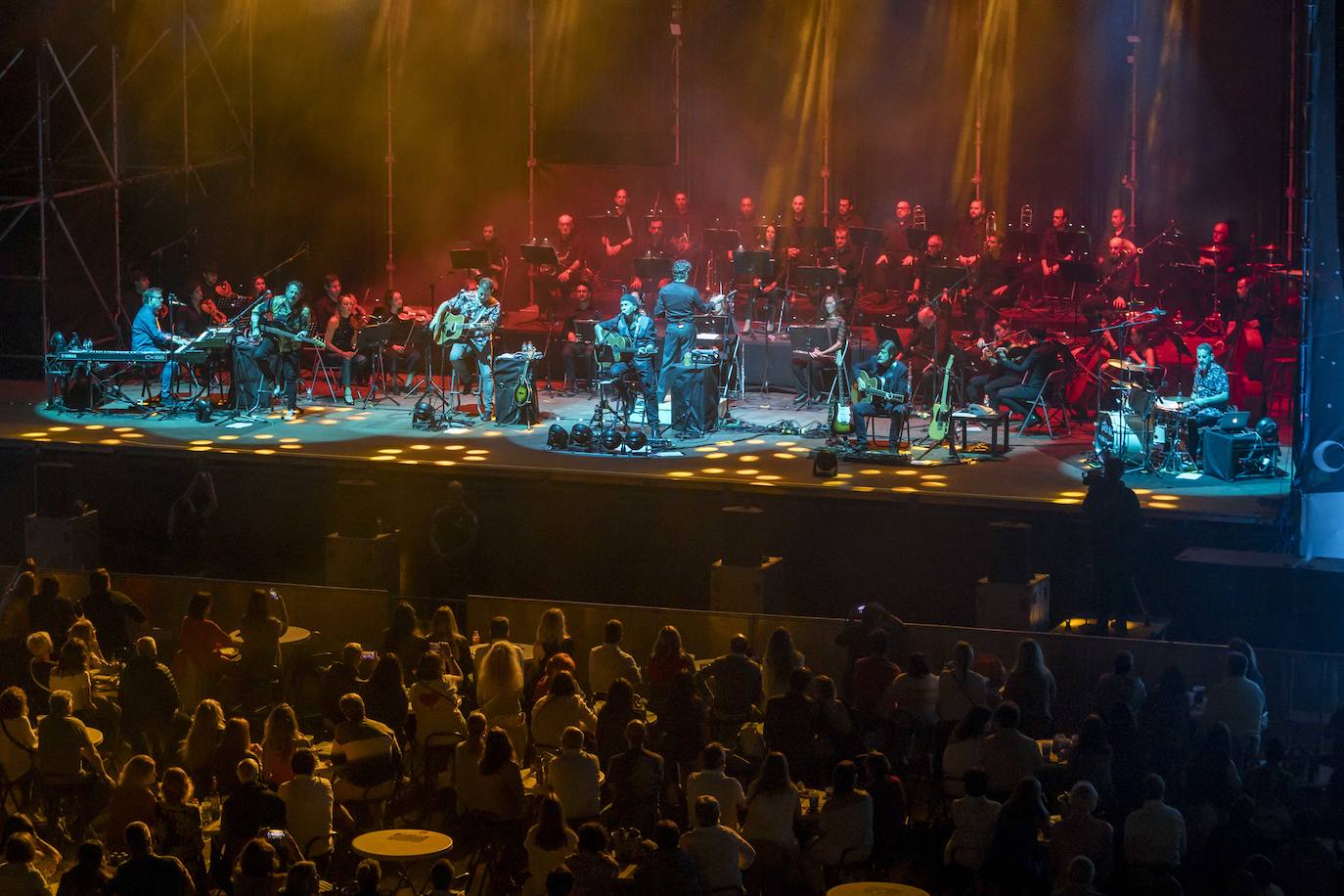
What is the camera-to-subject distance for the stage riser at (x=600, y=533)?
1374cm

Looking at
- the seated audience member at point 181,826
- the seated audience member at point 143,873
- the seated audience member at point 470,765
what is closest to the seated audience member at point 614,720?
the seated audience member at point 470,765

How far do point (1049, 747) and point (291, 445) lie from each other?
8.77 m

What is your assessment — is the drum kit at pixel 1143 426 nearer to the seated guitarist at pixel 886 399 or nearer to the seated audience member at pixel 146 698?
the seated guitarist at pixel 886 399

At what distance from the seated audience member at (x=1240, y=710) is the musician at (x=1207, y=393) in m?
6.28

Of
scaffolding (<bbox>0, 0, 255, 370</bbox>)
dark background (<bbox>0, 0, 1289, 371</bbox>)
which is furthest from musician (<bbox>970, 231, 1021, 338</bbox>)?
scaffolding (<bbox>0, 0, 255, 370</bbox>)

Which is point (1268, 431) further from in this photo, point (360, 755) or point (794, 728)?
point (360, 755)

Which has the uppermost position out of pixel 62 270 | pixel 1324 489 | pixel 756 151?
pixel 756 151

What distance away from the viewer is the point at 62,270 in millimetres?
20656

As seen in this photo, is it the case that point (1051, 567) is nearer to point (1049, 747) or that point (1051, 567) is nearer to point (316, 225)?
point (1049, 747)

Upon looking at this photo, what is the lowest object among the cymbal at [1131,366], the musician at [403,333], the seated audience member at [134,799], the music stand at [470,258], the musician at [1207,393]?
the seated audience member at [134,799]

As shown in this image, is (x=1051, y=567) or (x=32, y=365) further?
(x=32, y=365)

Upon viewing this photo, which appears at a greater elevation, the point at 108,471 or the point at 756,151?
the point at 756,151

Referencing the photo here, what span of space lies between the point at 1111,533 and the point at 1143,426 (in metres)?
3.33

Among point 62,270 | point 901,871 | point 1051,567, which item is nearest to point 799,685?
point 901,871
